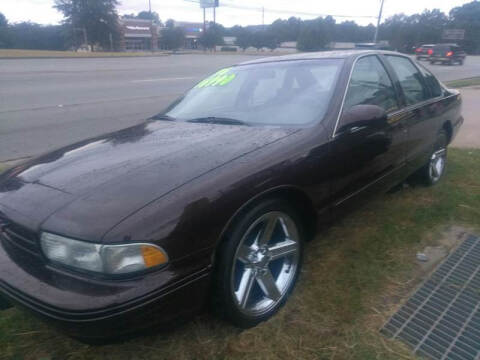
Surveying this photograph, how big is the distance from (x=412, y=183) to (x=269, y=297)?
9.34 feet

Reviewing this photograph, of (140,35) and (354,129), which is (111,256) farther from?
(140,35)

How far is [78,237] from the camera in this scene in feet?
5.61

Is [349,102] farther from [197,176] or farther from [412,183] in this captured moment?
[412,183]

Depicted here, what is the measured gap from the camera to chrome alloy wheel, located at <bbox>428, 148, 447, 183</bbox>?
4352mm

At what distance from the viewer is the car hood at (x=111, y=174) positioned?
5.87 ft

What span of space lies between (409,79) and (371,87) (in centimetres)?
85

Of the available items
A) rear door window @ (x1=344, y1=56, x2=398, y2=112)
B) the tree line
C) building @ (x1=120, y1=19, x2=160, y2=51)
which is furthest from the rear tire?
building @ (x1=120, y1=19, x2=160, y2=51)

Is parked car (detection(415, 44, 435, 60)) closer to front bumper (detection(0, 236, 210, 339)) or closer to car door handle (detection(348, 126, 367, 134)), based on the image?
car door handle (detection(348, 126, 367, 134))

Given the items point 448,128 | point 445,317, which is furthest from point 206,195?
point 448,128

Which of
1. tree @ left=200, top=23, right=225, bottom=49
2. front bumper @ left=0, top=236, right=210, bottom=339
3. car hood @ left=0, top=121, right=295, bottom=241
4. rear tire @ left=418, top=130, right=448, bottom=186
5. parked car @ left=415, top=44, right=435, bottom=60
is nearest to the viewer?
front bumper @ left=0, top=236, right=210, bottom=339

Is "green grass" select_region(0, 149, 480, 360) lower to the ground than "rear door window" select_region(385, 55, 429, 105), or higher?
lower

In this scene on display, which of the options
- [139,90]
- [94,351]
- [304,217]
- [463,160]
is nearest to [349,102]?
[304,217]

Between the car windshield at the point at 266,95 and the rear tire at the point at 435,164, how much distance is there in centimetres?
191

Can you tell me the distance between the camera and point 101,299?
166 centimetres
